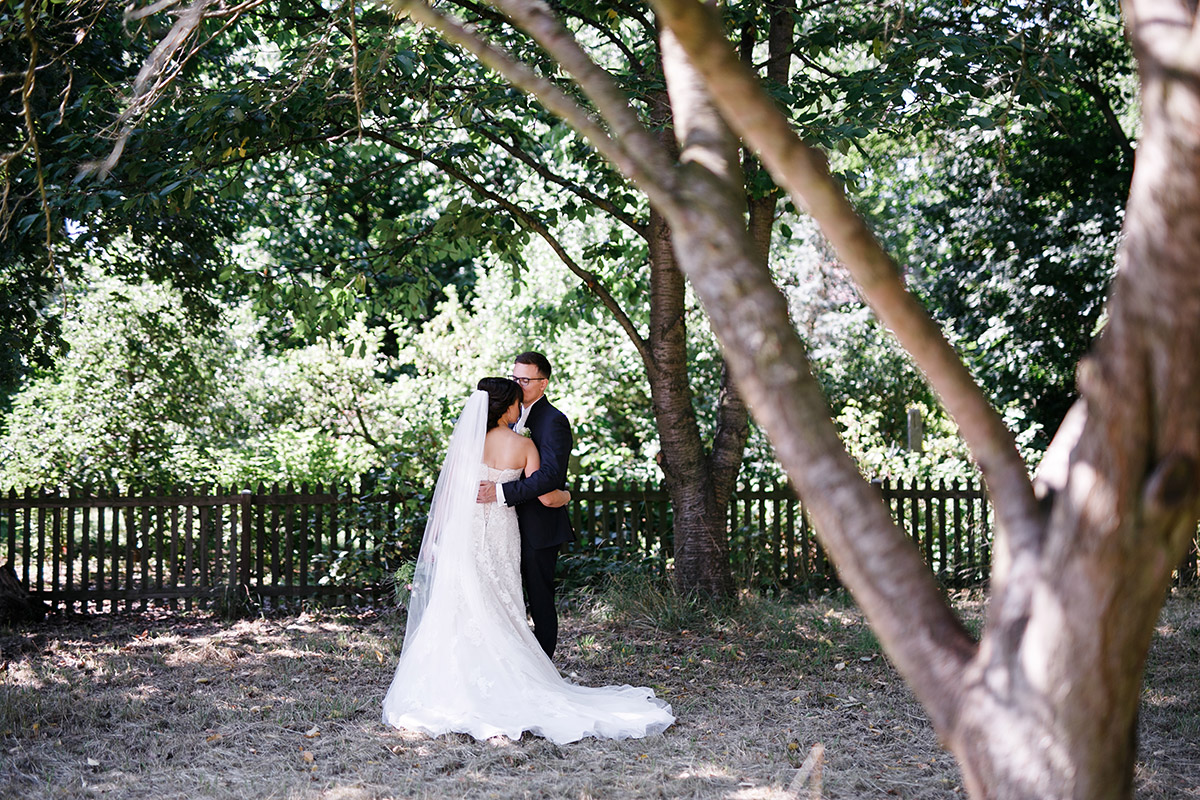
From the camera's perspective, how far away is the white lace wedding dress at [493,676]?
17.3ft

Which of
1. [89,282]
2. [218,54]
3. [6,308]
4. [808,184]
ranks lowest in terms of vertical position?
[808,184]

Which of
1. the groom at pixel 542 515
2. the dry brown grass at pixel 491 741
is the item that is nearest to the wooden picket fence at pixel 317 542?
the dry brown grass at pixel 491 741

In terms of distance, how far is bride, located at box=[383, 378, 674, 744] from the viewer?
17.4 ft

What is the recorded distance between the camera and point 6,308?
834 cm

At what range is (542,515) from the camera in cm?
617

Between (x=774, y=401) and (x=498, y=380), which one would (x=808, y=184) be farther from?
(x=498, y=380)

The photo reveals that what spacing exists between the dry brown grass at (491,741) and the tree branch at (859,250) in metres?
2.79

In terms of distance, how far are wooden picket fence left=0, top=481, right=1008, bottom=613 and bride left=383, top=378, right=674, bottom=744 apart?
328 centimetres

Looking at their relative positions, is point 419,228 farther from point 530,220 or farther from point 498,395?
point 498,395

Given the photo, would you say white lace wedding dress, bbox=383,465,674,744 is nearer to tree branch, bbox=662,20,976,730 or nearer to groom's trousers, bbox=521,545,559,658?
groom's trousers, bbox=521,545,559,658

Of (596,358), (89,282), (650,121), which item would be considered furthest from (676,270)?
(89,282)

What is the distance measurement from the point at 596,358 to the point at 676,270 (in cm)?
489

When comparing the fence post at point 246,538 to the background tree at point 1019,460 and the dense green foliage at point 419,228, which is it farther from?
the background tree at point 1019,460

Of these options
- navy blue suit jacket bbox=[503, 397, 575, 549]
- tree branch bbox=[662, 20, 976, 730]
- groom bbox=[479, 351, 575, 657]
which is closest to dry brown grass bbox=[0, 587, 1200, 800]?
groom bbox=[479, 351, 575, 657]
